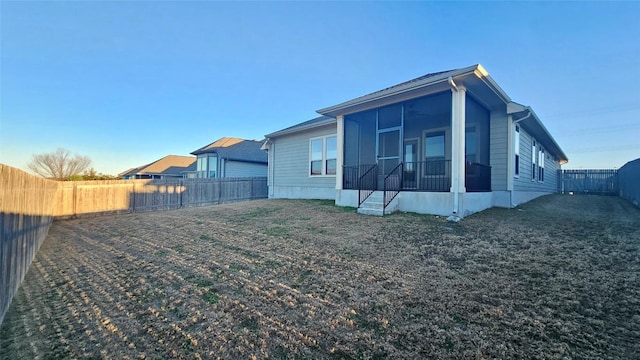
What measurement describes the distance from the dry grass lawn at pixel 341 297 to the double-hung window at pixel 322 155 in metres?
6.43

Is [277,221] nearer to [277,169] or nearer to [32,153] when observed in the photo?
[277,169]

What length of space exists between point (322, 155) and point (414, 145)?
4.11m

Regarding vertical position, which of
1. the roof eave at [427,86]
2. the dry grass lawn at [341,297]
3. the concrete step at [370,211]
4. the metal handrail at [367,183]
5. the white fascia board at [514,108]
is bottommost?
the dry grass lawn at [341,297]

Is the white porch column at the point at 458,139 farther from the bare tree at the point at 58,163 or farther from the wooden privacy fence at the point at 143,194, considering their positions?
the bare tree at the point at 58,163

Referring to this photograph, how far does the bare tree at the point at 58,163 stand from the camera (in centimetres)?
2842

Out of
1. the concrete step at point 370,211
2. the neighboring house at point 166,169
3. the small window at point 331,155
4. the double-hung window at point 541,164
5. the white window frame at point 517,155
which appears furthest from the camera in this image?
the neighboring house at point 166,169

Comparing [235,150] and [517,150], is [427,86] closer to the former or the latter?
[517,150]

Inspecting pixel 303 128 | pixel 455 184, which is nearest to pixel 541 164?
pixel 455 184

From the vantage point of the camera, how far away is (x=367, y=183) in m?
9.43

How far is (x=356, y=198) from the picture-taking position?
9258 mm

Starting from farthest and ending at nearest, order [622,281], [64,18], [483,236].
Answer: [64,18], [483,236], [622,281]

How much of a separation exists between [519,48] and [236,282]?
1666 centimetres

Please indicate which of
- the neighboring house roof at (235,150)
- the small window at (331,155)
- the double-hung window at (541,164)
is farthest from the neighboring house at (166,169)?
the double-hung window at (541,164)

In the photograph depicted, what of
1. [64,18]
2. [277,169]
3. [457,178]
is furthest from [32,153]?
[457,178]
